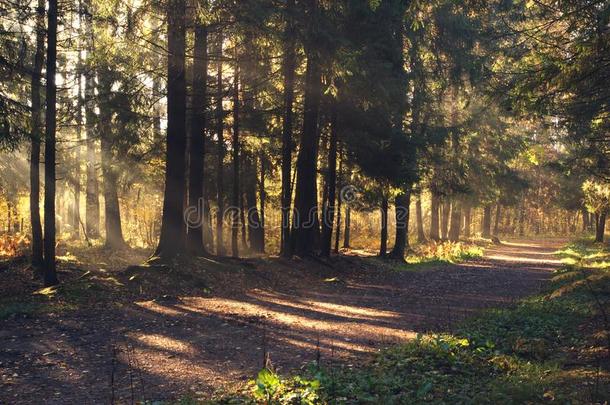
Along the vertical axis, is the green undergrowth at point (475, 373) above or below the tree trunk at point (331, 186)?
below

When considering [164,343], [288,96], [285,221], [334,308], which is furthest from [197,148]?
[164,343]

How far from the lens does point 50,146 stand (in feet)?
38.8

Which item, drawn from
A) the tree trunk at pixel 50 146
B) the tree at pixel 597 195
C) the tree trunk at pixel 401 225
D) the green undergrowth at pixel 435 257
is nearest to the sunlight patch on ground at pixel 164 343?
the tree trunk at pixel 50 146

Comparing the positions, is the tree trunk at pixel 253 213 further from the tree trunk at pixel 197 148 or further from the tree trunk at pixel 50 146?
the tree trunk at pixel 50 146

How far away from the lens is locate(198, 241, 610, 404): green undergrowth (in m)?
5.12

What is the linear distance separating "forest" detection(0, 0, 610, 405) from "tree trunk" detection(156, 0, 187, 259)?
61mm

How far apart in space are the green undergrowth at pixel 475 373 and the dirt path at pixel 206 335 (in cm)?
78

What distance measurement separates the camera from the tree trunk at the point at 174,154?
1425cm

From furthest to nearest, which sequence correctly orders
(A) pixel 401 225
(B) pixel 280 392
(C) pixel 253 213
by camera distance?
1. (C) pixel 253 213
2. (A) pixel 401 225
3. (B) pixel 280 392

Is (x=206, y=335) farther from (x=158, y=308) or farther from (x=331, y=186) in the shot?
(x=331, y=186)

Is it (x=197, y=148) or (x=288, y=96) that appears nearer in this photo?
(x=197, y=148)

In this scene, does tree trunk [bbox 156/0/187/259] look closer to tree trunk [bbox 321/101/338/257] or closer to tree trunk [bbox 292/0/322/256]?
tree trunk [bbox 292/0/322/256]

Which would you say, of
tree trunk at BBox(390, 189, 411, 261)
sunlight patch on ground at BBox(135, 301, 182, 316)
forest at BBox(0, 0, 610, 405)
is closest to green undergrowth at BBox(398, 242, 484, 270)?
forest at BBox(0, 0, 610, 405)

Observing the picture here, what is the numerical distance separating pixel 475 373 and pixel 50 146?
405 inches
